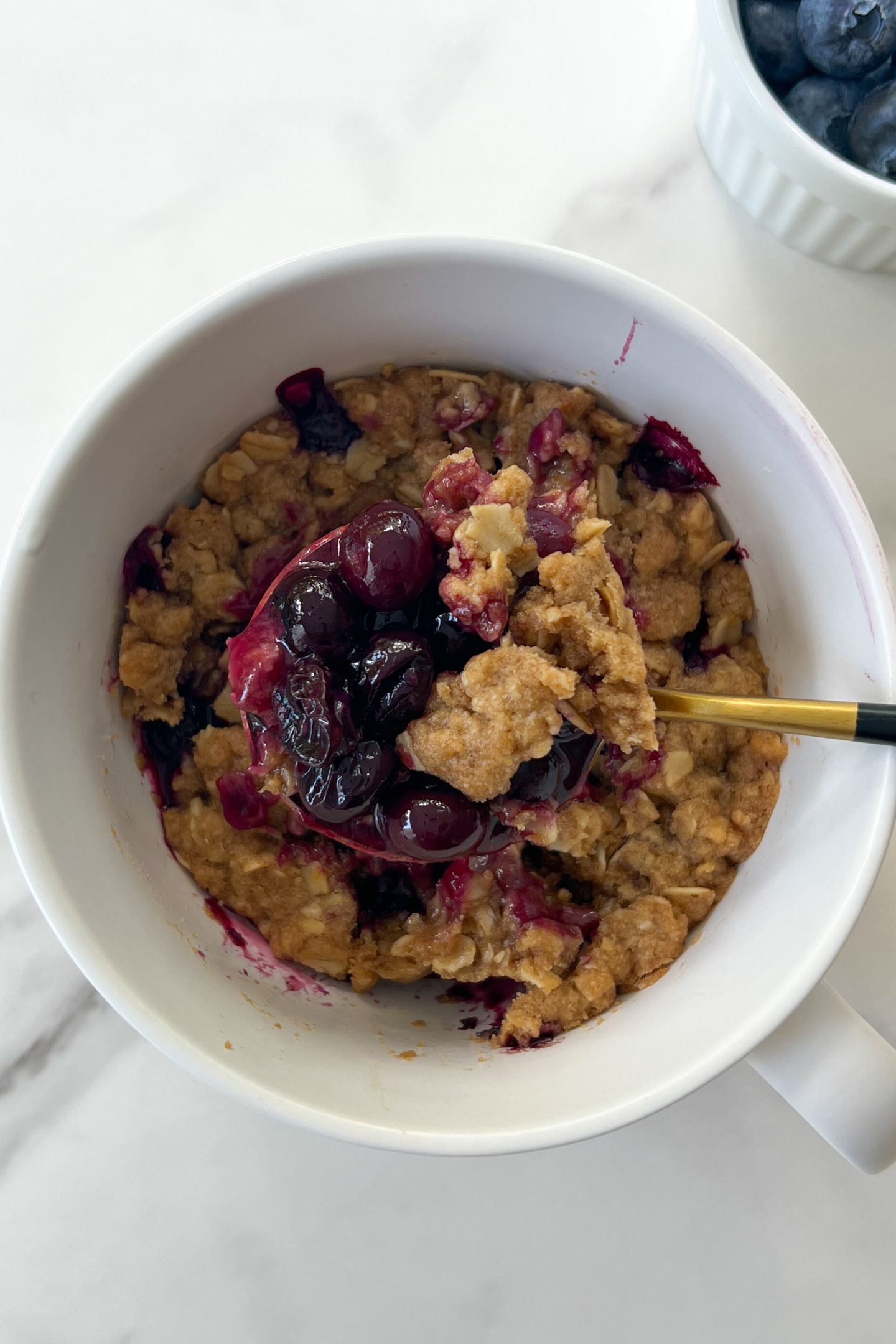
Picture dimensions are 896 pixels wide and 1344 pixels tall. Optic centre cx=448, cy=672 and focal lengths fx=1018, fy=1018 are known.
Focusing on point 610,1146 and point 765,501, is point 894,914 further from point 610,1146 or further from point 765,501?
point 765,501

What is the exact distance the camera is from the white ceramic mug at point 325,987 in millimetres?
1254

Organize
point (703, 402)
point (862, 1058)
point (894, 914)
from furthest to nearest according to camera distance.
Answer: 1. point (894, 914)
2. point (703, 402)
3. point (862, 1058)

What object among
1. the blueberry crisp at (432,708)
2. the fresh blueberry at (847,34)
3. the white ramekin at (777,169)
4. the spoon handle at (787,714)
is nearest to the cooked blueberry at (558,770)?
the blueberry crisp at (432,708)

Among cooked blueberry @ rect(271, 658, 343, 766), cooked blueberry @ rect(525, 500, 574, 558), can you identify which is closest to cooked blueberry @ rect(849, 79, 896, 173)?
cooked blueberry @ rect(525, 500, 574, 558)

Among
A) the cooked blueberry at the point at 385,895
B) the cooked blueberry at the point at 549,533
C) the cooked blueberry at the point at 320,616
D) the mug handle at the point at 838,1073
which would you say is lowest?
the mug handle at the point at 838,1073

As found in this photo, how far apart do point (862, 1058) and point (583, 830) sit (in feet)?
1.50

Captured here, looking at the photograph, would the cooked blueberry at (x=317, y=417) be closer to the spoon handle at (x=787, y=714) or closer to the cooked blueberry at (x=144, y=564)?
the cooked blueberry at (x=144, y=564)

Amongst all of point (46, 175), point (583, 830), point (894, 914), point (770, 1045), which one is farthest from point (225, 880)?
point (46, 175)

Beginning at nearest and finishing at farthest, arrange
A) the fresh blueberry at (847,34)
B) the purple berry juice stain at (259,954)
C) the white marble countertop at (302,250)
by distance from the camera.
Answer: the fresh blueberry at (847,34) < the purple berry juice stain at (259,954) < the white marble countertop at (302,250)

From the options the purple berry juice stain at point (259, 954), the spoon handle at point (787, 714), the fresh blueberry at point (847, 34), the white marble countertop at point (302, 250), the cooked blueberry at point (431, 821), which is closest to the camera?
the spoon handle at point (787, 714)

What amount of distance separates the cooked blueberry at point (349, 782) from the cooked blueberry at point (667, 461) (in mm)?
616

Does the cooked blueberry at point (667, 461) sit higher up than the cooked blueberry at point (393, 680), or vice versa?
the cooked blueberry at point (393, 680)

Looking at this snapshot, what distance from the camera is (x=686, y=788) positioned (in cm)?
151

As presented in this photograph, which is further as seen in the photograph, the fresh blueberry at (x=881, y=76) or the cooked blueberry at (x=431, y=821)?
the fresh blueberry at (x=881, y=76)
